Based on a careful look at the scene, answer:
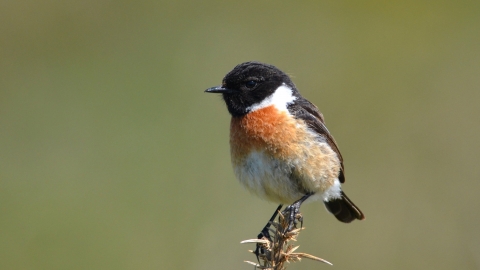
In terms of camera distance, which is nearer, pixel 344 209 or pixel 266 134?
pixel 266 134

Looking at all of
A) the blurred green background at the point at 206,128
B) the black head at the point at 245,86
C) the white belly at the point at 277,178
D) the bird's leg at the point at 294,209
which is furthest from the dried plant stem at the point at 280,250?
the blurred green background at the point at 206,128

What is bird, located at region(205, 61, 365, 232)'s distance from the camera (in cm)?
490

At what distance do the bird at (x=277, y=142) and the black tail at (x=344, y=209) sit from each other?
175 mm

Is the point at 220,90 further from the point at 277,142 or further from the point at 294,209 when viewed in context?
the point at 294,209

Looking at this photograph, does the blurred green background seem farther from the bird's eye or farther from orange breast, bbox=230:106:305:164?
orange breast, bbox=230:106:305:164

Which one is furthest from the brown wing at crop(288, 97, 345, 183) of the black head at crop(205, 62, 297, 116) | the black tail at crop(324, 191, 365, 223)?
the black tail at crop(324, 191, 365, 223)

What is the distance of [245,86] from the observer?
17.6 ft

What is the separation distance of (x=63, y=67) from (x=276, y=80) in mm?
5367

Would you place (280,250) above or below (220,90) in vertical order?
below

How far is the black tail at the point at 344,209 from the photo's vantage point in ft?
18.7

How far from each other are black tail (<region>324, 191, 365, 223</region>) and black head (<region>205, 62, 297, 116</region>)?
1204mm

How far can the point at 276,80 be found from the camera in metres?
5.43

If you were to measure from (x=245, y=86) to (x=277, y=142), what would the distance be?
692mm

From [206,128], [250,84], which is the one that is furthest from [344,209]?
[206,128]
